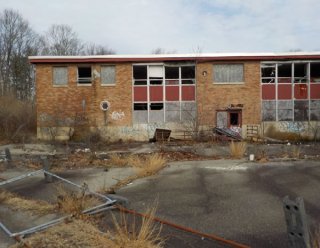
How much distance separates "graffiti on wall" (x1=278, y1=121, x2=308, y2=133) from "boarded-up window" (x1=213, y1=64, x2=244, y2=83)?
430 centimetres

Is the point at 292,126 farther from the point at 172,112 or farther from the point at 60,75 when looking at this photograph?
the point at 60,75

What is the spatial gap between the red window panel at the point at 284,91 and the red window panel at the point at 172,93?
7370mm

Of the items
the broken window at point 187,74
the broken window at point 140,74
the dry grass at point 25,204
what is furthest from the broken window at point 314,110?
the dry grass at point 25,204

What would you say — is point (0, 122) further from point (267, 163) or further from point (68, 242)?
point (68, 242)

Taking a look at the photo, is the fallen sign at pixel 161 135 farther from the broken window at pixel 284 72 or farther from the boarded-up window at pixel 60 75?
the broken window at pixel 284 72

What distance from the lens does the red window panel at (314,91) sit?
1163 inches

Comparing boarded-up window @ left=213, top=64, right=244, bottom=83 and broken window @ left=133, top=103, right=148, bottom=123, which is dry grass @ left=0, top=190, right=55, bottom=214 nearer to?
broken window @ left=133, top=103, right=148, bottom=123

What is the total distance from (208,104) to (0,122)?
1731 centimetres

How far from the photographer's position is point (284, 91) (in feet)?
96.9

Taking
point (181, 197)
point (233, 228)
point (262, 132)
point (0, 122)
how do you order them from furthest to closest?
point (0, 122), point (262, 132), point (181, 197), point (233, 228)

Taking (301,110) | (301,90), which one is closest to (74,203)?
(301,110)

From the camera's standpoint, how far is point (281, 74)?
98.0 feet

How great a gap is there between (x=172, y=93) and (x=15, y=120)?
48.4 feet

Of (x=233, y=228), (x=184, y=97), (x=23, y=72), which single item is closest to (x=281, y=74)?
(x=184, y=97)
